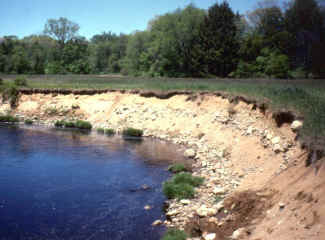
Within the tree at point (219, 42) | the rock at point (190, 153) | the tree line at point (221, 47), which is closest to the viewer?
the rock at point (190, 153)

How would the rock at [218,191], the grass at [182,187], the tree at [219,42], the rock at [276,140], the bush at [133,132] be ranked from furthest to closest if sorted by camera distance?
the tree at [219,42] → the bush at [133,132] → the rock at [276,140] → the grass at [182,187] → the rock at [218,191]

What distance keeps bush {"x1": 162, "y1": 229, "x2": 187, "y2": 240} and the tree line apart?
96.2 ft

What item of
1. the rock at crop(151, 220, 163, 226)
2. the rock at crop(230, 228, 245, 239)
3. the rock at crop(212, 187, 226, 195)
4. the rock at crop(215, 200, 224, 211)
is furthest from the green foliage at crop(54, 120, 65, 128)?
the rock at crop(230, 228, 245, 239)

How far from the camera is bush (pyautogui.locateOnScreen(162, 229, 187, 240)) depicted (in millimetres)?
11016

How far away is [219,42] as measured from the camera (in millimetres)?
50812

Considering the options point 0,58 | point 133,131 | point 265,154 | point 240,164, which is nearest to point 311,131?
point 265,154

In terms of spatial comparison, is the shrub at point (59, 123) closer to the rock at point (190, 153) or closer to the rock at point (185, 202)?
the rock at point (190, 153)

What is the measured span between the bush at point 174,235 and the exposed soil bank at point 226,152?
509 millimetres

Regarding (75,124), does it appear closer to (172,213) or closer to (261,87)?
(261,87)

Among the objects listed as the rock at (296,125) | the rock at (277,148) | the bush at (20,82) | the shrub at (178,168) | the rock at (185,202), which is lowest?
the rock at (185,202)

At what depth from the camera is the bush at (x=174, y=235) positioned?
11016 millimetres

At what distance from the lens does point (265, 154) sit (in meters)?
17.4

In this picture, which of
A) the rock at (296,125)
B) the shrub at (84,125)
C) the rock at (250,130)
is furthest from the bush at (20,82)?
the rock at (296,125)

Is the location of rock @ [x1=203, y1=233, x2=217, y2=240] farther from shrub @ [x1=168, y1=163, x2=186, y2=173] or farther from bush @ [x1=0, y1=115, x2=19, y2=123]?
bush @ [x1=0, y1=115, x2=19, y2=123]
